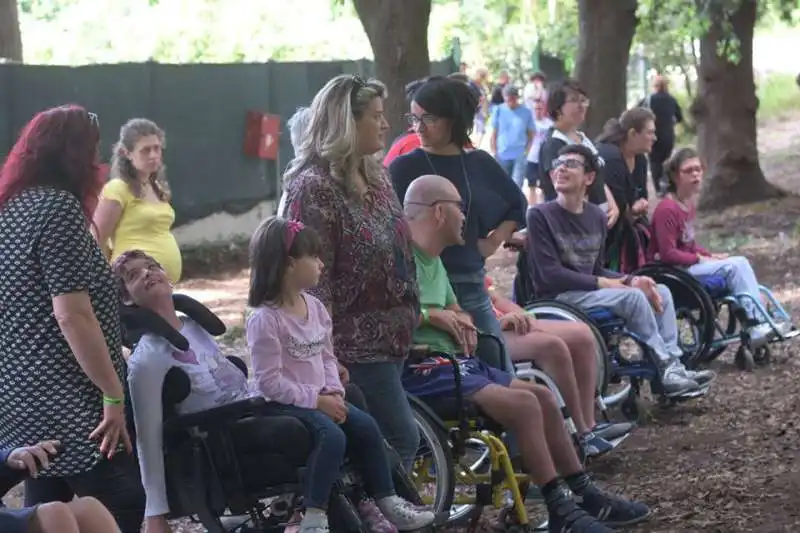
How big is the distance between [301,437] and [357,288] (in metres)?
0.65

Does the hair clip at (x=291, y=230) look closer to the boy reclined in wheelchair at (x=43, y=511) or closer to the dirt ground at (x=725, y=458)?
the boy reclined in wheelchair at (x=43, y=511)

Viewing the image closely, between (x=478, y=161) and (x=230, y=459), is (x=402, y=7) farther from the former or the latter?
(x=230, y=459)

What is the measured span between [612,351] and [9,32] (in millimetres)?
9392

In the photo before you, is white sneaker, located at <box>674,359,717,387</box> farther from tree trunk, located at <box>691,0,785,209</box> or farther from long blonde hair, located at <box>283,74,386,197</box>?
tree trunk, located at <box>691,0,785,209</box>

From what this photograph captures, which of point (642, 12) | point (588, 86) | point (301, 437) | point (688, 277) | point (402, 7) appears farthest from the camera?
point (642, 12)

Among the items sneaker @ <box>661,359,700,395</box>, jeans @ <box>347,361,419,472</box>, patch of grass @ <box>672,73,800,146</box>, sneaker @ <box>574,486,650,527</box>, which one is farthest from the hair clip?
patch of grass @ <box>672,73,800,146</box>

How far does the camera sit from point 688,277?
7.55 m

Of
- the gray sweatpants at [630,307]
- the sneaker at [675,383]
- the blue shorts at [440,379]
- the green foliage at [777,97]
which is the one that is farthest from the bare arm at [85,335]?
the green foliage at [777,97]

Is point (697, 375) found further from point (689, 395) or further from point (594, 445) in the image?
point (594, 445)

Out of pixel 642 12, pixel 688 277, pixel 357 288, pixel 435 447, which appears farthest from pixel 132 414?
pixel 642 12

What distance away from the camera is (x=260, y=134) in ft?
47.6

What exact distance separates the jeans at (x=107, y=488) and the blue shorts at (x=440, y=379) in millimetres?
1261

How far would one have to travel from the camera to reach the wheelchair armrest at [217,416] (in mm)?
4219

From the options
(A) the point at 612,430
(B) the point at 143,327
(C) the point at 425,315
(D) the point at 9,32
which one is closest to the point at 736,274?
(A) the point at 612,430
